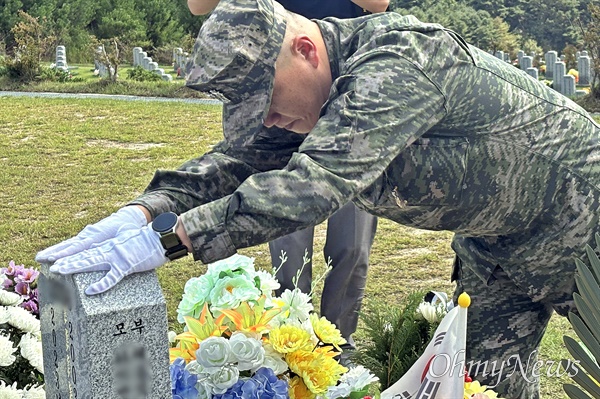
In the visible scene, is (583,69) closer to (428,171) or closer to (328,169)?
(428,171)

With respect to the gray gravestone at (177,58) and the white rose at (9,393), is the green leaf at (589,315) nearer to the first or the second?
the white rose at (9,393)

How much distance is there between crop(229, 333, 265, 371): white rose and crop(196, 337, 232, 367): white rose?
2 cm

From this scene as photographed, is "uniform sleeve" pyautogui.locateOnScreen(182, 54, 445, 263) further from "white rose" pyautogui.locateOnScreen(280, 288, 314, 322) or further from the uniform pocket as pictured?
"white rose" pyautogui.locateOnScreen(280, 288, 314, 322)

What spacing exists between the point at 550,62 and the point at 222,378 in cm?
1440

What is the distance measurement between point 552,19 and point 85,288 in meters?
24.2

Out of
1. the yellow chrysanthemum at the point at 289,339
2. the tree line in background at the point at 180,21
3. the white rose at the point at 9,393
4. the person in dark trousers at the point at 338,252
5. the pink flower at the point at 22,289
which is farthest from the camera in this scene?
the tree line in background at the point at 180,21

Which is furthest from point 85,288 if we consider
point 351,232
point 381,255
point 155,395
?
point 381,255

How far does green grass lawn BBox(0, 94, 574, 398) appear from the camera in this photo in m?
5.00

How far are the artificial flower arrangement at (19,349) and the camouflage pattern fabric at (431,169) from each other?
2.16 ft

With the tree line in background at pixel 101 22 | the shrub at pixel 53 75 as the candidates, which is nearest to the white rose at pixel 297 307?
the shrub at pixel 53 75

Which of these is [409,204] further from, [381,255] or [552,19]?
[552,19]

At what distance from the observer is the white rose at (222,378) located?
1.88 m

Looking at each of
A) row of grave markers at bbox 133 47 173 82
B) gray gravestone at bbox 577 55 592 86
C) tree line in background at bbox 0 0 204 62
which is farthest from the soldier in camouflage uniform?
tree line in background at bbox 0 0 204 62

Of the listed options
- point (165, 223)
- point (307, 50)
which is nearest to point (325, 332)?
A: point (165, 223)
